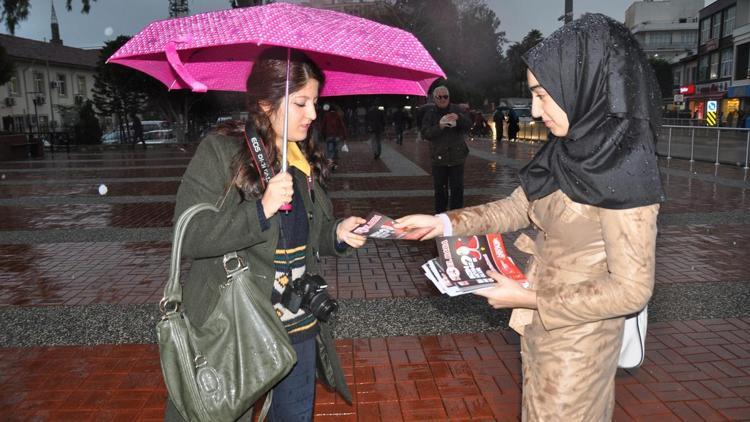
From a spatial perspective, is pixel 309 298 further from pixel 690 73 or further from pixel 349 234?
pixel 690 73

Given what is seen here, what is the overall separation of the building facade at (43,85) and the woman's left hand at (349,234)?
136ft

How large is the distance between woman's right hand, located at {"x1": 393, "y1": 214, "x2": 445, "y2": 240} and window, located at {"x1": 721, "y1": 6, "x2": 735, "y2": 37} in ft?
223

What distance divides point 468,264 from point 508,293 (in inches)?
7.2

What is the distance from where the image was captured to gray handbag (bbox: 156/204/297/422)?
1.87 meters

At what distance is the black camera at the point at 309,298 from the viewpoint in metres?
2.20

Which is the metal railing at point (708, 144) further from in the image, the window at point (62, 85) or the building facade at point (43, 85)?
the window at point (62, 85)

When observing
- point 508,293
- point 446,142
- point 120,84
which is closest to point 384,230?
point 508,293

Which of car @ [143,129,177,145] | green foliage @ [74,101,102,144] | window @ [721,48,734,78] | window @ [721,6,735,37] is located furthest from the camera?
window @ [721,48,734,78]

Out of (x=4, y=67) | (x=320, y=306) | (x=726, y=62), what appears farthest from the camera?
(x=726, y=62)

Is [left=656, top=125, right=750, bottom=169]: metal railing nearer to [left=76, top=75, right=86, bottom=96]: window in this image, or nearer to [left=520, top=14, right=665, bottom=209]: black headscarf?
[left=520, top=14, right=665, bottom=209]: black headscarf

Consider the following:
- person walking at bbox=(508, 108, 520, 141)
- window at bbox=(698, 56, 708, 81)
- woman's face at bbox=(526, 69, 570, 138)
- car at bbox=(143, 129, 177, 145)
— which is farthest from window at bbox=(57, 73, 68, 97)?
window at bbox=(698, 56, 708, 81)

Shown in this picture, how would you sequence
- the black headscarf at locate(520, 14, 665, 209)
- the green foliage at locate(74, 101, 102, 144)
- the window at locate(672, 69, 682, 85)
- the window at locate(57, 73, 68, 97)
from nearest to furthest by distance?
1. the black headscarf at locate(520, 14, 665, 209)
2. the green foliage at locate(74, 101, 102, 144)
3. the window at locate(57, 73, 68, 97)
4. the window at locate(672, 69, 682, 85)

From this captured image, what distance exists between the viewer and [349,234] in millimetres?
2459

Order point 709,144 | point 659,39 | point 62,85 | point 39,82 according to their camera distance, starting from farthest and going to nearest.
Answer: point 659,39, point 62,85, point 39,82, point 709,144
